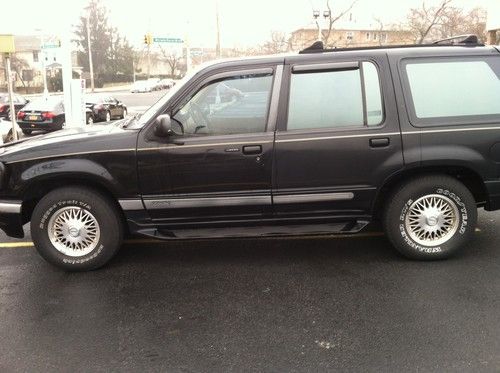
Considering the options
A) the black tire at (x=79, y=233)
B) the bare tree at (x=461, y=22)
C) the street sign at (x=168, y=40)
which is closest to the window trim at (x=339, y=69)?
the black tire at (x=79, y=233)

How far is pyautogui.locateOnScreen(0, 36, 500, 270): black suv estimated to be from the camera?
4.25 metres

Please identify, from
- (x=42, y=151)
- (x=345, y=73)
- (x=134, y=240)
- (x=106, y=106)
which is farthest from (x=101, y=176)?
(x=106, y=106)

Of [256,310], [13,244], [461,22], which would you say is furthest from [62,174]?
[461,22]

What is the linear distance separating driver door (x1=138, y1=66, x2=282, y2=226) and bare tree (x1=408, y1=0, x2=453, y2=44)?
27159mm

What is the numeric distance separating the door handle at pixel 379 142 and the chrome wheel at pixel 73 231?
2.51 meters

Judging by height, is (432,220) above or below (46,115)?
below

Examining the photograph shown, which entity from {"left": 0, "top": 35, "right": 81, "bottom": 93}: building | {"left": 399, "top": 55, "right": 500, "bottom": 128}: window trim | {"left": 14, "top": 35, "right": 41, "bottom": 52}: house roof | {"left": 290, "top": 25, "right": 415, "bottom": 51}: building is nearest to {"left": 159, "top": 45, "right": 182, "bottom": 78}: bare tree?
Result: {"left": 14, "top": 35, "right": 41, "bottom": 52}: house roof

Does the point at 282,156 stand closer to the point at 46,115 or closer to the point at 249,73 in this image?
the point at 249,73

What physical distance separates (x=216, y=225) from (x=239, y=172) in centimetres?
55

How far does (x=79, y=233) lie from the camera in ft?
14.6

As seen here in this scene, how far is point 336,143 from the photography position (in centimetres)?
425

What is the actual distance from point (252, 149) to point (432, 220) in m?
1.76

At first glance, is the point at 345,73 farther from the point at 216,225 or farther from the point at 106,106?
the point at 106,106

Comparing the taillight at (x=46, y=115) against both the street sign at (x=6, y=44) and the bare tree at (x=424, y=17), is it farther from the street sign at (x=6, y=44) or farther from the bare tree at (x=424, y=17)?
the bare tree at (x=424, y=17)
